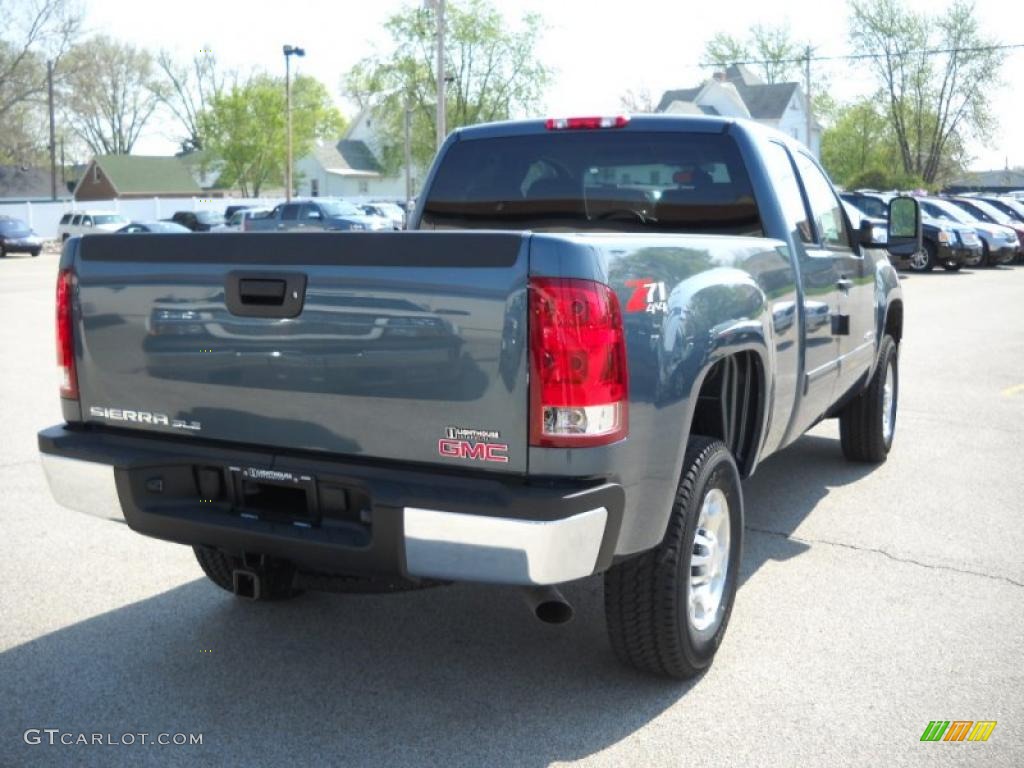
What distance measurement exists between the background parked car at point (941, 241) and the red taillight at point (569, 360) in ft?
80.5

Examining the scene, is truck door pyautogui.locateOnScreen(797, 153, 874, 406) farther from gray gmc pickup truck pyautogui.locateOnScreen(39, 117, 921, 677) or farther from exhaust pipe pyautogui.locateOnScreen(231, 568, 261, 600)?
exhaust pipe pyautogui.locateOnScreen(231, 568, 261, 600)

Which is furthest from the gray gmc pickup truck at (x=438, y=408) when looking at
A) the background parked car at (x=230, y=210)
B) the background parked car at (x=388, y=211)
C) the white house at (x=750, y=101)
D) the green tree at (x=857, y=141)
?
the white house at (x=750, y=101)

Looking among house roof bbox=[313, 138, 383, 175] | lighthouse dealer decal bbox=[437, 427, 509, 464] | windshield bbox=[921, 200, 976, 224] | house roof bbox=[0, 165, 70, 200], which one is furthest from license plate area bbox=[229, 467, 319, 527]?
house roof bbox=[0, 165, 70, 200]

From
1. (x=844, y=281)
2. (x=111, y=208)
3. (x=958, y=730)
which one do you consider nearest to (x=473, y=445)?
(x=958, y=730)

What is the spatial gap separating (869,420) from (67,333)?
4843 mm

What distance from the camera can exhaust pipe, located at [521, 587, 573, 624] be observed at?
3.44m

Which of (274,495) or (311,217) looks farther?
(311,217)

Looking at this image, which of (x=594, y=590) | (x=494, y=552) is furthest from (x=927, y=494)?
(x=494, y=552)

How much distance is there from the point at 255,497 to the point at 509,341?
1.01 metres

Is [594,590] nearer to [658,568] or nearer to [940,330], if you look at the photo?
[658,568]

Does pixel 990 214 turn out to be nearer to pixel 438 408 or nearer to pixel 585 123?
pixel 585 123

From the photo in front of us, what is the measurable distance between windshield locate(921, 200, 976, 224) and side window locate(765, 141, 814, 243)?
25263mm

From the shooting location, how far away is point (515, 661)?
13.3 feet

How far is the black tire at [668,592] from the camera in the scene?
3.58m
